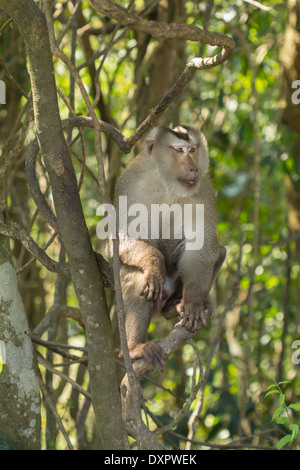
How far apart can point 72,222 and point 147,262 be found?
0.86m

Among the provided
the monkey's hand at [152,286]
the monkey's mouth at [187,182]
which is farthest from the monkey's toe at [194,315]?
the monkey's mouth at [187,182]

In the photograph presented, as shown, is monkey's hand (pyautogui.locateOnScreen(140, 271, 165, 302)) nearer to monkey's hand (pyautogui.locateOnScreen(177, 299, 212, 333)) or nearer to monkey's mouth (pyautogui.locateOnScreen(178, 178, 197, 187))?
monkey's hand (pyautogui.locateOnScreen(177, 299, 212, 333))

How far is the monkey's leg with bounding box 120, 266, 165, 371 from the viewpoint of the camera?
2691 mm

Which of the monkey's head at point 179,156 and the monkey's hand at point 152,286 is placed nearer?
the monkey's hand at point 152,286

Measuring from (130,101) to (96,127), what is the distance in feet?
9.55

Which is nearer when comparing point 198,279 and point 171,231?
point 198,279

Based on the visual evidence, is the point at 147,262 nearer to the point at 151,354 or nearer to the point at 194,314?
the point at 194,314

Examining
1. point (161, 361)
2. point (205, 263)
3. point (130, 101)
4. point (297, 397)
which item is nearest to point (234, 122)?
point (130, 101)

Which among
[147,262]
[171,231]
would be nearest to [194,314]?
[147,262]

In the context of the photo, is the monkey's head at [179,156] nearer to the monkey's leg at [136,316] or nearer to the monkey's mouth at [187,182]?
the monkey's mouth at [187,182]

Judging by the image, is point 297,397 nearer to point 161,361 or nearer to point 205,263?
point 205,263

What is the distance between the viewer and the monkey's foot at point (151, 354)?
2578mm

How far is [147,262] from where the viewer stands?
3.06 meters

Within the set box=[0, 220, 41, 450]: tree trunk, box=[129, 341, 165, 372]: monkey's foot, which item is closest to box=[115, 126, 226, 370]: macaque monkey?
box=[129, 341, 165, 372]: monkey's foot
